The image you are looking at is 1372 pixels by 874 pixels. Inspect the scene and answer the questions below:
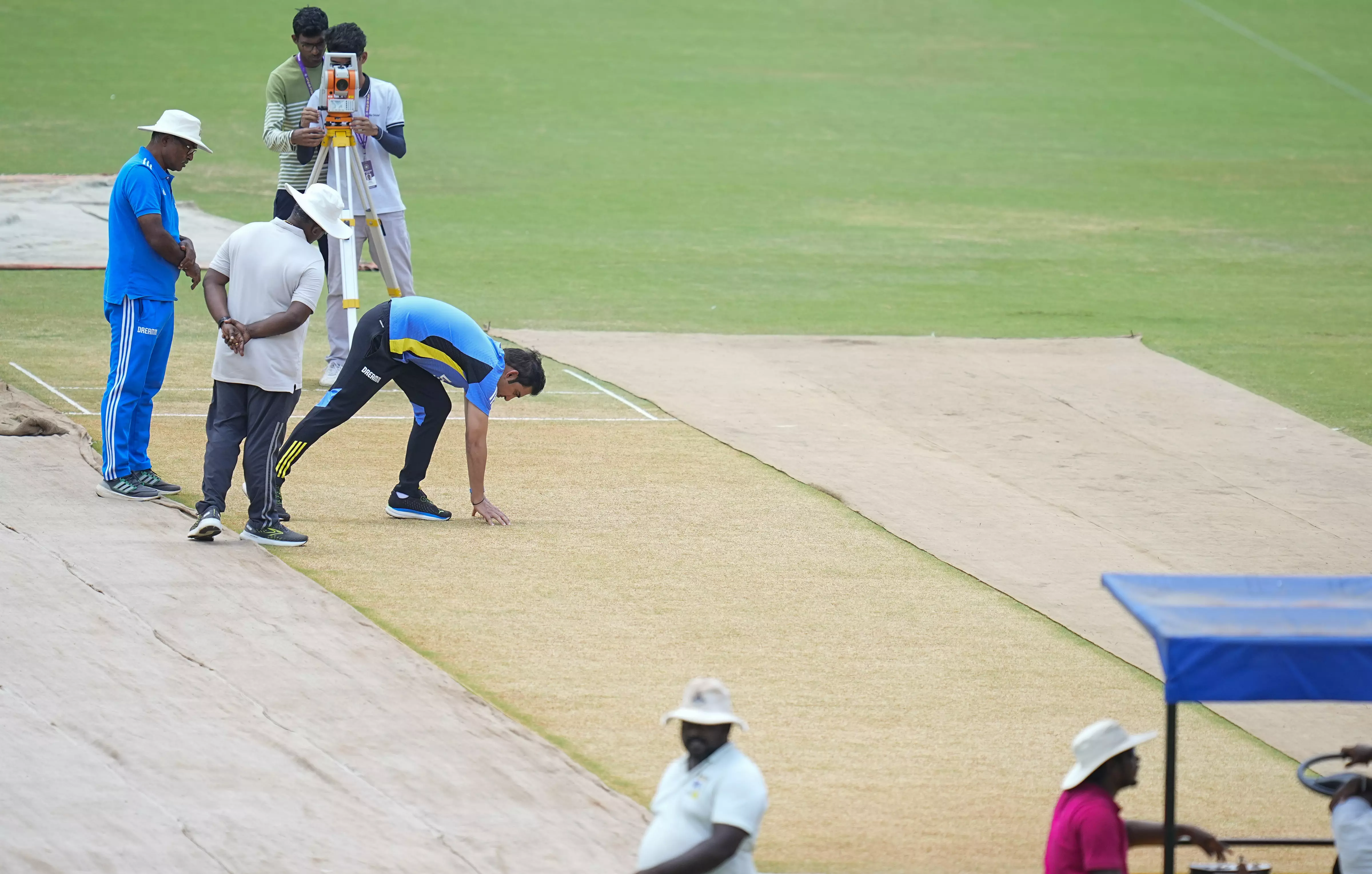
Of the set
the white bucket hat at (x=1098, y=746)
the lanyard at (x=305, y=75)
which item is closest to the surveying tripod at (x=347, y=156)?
the lanyard at (x=305, y=75)

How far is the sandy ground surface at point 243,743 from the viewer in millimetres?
6539

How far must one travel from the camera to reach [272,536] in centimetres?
998

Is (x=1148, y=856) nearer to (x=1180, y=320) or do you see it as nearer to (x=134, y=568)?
(x=134, y=568)

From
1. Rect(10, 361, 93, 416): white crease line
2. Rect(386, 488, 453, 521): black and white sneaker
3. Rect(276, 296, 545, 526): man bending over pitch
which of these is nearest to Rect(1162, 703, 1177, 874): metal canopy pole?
Rect(276, 296, 545, 526): man bending over pitch

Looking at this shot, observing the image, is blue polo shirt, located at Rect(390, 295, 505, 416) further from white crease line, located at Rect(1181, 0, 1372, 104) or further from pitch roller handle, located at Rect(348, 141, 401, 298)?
white crease line, located at Rect(1181, 0, 1372, 104)

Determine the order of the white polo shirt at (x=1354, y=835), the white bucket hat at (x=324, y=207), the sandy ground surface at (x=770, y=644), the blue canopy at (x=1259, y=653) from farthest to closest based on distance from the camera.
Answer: the white bucket hat at (x=324, y=207), the sandy ground surface at (x=770, y=644), the white polo shirt at (x=1354, y=835), the blue canopy at (x=1259, y=653)

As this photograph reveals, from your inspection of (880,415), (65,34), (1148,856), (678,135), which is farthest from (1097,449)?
(65,34)

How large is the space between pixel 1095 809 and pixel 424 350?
5.59 meters

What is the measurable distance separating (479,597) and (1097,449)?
564 centimetres

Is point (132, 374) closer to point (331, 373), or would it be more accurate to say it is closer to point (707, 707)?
point (331, 373)

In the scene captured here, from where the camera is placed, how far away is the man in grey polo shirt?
9.76 metres

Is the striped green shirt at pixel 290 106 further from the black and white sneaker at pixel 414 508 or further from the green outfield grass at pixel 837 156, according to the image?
the black and white sneaker at pixel 414 508

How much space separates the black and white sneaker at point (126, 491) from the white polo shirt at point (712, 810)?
5.94 meters

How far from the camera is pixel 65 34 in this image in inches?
1321
